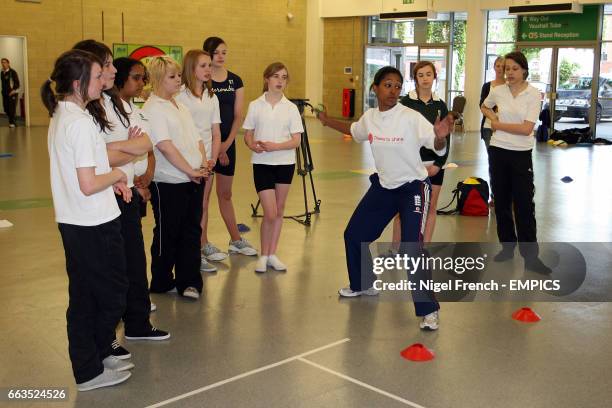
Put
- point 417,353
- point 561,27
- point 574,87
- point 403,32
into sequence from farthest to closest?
point 403,32, point 574,87, point 561,27, point 417,353

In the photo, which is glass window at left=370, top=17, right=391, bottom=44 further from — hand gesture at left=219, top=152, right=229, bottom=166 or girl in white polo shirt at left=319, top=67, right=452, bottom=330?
girl in white polo shirt at left=319, top=67, right=452, bottom=330

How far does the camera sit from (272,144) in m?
5.48

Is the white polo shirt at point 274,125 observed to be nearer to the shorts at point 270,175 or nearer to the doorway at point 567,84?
the shorts at point 270,175

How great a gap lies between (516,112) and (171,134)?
2.74 m

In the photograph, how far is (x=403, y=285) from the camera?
17.5ft

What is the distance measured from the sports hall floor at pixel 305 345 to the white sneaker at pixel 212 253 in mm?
141

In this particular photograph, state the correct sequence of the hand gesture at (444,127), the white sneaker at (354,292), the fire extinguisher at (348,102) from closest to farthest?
the hand gesture at (444,127) < the white sneaker at (354,292) < the fire extinguisher at (348,102)

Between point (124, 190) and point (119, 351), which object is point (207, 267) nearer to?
point (119, 351)

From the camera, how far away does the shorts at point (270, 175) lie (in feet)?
18.3

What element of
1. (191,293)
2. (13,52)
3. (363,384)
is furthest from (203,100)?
(13,52)

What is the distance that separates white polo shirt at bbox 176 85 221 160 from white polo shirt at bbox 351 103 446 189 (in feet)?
4.84

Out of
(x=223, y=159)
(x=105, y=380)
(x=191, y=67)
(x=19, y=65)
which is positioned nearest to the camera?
(x=105, y=380)

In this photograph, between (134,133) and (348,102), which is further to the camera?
(348,102)

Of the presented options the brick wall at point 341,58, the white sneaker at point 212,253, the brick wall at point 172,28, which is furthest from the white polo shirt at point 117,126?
the brick wall at point 341,58
